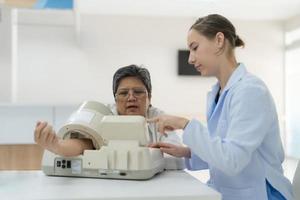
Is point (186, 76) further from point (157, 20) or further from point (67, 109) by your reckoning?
point (67, 109)

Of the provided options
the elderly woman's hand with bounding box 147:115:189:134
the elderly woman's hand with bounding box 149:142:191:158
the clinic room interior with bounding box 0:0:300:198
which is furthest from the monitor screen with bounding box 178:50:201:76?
A: the elderly woman's hand with bounding box 147:115:189:134

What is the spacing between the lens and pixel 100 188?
1078 millimetres

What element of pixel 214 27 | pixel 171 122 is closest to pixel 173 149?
pixel 171 122

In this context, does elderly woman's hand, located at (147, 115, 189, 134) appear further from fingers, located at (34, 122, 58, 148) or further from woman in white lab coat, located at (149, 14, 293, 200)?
fingers, located at (34, 122, 58, 148)

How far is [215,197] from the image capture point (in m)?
0.98

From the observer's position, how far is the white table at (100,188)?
98 cm

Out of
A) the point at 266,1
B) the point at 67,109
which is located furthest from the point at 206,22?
the point at 266,1

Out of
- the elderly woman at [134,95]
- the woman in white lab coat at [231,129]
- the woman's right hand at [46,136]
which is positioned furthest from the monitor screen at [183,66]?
the woman's right hand at [46,136]

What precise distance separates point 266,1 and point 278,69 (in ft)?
5.50

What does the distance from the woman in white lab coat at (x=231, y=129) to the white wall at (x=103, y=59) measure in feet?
15.0

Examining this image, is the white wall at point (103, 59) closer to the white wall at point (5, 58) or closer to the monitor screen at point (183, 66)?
the monitor screen at point (183, 66)

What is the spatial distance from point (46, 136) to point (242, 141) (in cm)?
64

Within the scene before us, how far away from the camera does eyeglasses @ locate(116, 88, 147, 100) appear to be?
1810mm

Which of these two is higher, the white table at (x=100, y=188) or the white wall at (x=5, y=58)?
the white wall at (x=5, y=58)
